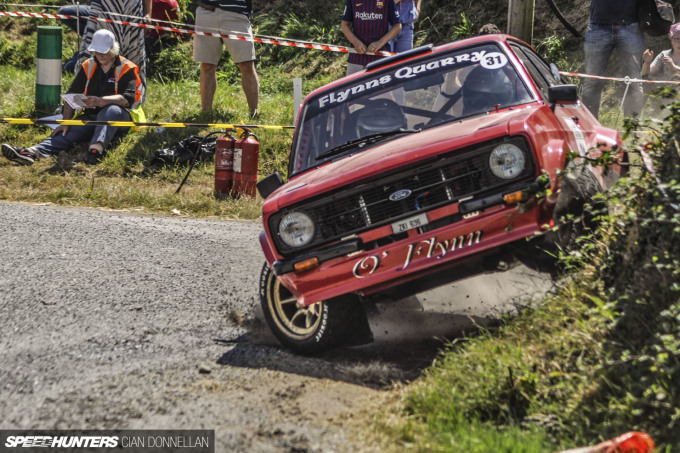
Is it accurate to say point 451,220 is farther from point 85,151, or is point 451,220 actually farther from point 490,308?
point 85,151

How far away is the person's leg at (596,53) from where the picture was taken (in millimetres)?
11000

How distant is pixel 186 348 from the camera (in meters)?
5.69

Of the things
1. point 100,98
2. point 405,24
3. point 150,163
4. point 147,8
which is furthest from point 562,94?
point 147,8

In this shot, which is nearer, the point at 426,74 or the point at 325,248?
the point at 325,248

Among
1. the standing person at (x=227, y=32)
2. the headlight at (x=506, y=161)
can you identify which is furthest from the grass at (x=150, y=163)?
the headlight at (x=506, y=161)

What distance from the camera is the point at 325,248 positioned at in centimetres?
533

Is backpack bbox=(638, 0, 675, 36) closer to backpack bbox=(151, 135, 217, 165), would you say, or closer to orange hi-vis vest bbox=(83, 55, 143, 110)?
backpack bbox=(151, 135, 217, 165)

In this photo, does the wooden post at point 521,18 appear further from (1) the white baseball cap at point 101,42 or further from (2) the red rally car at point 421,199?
(1) the white baseball cap at point 101,42

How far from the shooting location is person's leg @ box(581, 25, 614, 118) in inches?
433

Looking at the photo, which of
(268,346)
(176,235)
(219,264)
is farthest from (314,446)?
(176,235)

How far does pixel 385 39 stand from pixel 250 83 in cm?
283

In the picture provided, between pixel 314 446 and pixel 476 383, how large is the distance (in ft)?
2.80

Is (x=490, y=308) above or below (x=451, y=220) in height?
below

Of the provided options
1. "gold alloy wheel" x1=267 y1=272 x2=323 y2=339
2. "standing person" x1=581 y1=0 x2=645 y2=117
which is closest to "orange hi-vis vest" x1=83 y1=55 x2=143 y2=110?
"standing person" x1=581 y1=0 x2=645 y2=117
